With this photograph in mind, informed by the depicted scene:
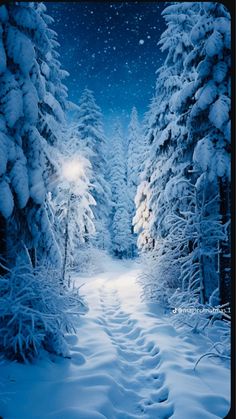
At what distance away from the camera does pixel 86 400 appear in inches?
140

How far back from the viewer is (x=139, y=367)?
5.06 meters

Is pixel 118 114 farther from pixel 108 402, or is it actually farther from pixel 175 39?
pixel 175 39

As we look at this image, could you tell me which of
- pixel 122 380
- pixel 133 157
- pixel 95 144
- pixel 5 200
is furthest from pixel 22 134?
pixel 133 157

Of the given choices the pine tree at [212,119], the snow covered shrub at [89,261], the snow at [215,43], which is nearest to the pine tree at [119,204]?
the snow covered shrub at [89,261]

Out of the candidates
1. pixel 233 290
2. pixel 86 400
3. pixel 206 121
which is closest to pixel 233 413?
pixel 233 290

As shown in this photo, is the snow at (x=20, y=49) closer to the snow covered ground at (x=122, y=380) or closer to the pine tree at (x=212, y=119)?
the pine tree at (x=212, y=119)

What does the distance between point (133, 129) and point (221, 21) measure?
76.5ft

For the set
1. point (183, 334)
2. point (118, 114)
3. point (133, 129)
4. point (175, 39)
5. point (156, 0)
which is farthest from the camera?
point (133, 129)

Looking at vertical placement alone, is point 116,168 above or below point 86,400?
above

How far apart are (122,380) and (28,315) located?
184 cm

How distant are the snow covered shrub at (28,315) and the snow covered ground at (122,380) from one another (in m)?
0.26

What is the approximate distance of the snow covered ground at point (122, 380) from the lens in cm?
317

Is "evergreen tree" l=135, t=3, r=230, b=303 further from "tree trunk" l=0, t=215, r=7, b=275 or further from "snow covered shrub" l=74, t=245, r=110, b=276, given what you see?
"snow covered shrub" l=74, t=245, r=110, b=276

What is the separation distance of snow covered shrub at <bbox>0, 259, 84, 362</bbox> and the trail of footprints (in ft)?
4.25
